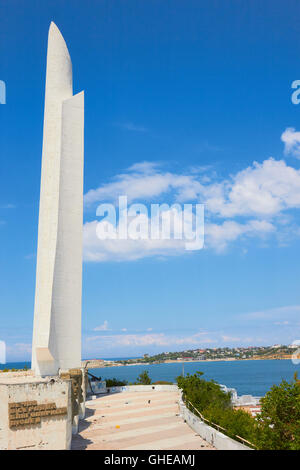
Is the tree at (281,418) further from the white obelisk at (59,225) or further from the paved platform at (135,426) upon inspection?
the white obelisk at (59,225)

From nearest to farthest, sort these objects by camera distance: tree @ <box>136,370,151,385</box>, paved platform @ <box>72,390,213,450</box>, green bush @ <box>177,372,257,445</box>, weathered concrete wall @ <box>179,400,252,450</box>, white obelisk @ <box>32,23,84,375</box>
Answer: weathered concrete wall @ <box>179,400,252,450</box>
green bush @ <box>177,372,257,445</box>
paved platform @ <box>72,390,213,450</box>
white obelisk @ <box>32,23,84,375</box>
tree @ <box>136,370,151,385</box>

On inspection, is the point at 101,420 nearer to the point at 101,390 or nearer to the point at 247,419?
the point at 247,419

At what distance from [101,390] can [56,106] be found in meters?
22.6

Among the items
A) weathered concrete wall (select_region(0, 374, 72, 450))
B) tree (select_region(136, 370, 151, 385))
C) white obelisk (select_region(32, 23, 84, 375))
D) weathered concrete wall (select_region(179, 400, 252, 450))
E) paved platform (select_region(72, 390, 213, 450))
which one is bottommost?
tree (select_region(136, 370, 151, 385))

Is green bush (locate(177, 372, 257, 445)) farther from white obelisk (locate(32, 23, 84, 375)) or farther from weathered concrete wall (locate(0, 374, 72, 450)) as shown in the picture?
white obelisk (locate(32, 23, 84, 375))

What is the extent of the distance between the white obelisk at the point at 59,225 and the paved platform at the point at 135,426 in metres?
4.42

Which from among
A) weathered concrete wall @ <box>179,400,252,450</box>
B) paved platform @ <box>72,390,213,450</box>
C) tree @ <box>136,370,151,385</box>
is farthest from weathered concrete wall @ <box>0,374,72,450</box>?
tree @ <box>136,370,151,385</box>

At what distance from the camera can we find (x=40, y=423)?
15.9 m

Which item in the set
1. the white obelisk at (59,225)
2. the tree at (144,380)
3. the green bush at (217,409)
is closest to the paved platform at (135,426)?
the green bush at (217,409)

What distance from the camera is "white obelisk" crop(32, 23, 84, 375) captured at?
28375 mm

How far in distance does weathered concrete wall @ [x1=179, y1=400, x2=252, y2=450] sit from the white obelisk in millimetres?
9987

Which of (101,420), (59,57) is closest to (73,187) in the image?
(59,57)
